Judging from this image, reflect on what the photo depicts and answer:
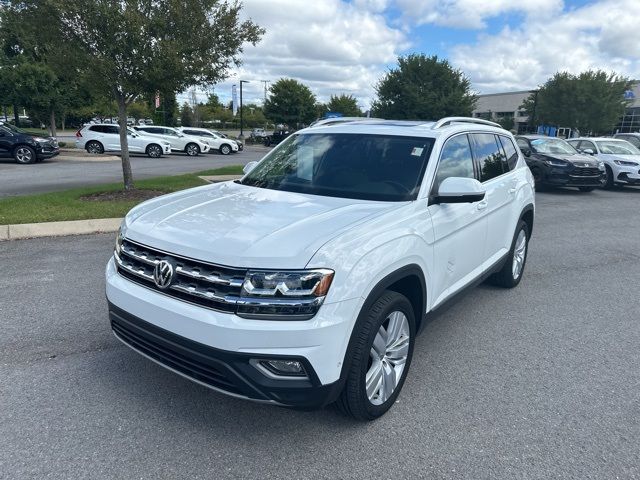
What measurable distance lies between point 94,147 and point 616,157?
77.2ft

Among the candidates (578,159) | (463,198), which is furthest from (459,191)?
(578,159)

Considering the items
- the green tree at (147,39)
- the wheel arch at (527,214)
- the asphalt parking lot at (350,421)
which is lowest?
the asphalt parking lot at (350,421)

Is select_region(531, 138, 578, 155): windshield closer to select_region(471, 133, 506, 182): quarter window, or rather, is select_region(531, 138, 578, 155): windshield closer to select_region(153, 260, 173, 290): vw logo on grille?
select_region(471, 133, 506, 182): quarter window

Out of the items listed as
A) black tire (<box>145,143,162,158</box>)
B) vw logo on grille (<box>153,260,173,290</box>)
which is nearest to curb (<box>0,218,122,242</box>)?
vw logo on grille (<box>153,260,173,290</box>)

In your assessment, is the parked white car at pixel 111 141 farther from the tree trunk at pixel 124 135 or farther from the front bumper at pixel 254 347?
the front bumper at pixel 254 347

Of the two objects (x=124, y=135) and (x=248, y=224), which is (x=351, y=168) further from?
(x=124, y=135)

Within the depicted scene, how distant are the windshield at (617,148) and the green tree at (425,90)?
576 inches

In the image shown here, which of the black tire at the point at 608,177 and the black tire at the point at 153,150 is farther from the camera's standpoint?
the black tire at the point at 153,150

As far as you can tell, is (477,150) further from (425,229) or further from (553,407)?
(553,407)

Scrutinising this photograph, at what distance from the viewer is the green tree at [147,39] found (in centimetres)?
834

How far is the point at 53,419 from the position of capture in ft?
9.59

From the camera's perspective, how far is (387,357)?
9.95ft

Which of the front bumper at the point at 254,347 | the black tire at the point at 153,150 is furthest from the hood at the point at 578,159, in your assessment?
the black tire at the point at 153,150

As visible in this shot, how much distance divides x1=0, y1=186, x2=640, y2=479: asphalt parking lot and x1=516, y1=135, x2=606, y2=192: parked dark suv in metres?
10.6
